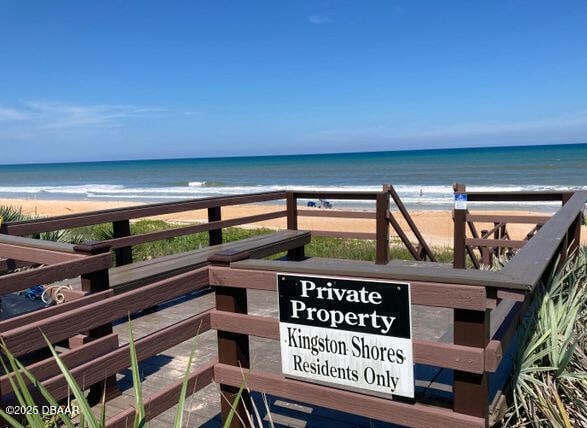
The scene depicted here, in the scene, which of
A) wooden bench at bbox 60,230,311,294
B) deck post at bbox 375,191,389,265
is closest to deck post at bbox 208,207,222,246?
wooden bench at bbox 60,230,311,294

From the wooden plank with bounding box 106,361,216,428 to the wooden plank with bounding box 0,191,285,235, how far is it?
2703 mm

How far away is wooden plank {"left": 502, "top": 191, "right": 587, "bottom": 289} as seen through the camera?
2289 mm

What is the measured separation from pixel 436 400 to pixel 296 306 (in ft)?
2.62

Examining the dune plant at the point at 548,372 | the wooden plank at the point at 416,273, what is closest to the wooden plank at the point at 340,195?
the dune plant at the point at 548,372

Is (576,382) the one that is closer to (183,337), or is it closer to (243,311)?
(243,311)

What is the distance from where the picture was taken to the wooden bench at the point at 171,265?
16.3 ft

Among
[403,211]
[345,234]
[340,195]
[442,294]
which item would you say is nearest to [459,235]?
[403,211]

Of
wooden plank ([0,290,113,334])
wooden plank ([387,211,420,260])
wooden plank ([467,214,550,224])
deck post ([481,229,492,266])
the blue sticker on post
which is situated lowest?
deck post ([481,229,492,266])

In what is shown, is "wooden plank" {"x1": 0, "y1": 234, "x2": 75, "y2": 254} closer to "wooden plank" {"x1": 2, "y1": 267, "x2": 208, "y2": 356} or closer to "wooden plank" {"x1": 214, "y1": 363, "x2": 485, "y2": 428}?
"wooden plank" {"x1": 2, "y1": 267, "x2": 208, "y2": 356}

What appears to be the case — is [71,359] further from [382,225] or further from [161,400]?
[382,225]

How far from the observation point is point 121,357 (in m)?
2.92

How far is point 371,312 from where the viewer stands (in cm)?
244

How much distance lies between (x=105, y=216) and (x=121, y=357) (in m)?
3.03

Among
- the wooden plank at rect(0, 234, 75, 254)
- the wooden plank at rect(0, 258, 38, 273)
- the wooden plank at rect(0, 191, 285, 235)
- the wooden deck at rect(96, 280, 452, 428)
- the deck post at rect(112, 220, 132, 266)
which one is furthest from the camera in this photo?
the deck post at rect(112, 220, 132, 266)
